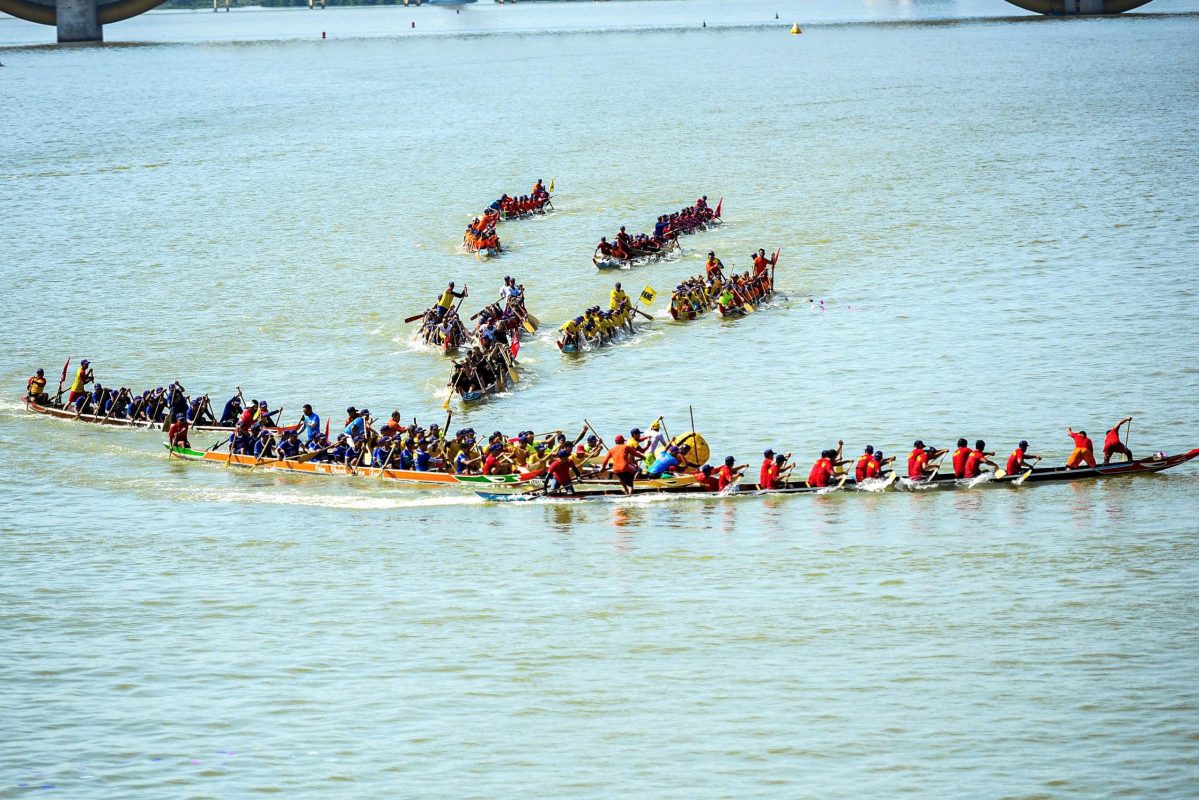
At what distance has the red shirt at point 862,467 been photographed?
3439 cm

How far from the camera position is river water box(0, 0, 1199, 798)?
2439 cm

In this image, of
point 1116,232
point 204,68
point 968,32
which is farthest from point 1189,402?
point 968,32

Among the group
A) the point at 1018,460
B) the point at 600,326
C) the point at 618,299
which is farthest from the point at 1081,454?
the point at 618,299

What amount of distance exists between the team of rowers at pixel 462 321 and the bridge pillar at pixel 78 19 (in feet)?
431

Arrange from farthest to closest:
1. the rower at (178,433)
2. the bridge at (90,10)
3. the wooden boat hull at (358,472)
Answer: the bridge at (90,10), the rower at (178,433), the wooden boat hull at (358,472)

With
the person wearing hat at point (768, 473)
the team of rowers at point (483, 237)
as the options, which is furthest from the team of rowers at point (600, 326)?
the person wearing hat at point (768, 473)

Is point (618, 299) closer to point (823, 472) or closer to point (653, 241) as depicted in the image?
point (653, 241)

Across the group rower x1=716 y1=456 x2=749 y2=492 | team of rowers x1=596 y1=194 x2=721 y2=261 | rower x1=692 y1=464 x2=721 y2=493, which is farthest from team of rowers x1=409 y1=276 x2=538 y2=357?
rower x1=716 y1=456 x2=749 y2=492

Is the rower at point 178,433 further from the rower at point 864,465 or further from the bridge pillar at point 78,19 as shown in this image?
the bridge pillar at point 78,19

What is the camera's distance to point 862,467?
113 ft

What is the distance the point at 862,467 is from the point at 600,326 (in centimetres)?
1753

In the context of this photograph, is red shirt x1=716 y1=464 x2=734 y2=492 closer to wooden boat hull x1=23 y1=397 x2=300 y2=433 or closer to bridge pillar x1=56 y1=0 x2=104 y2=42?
wooden boat hull x1=23 y1=397 x2=300 y2=433

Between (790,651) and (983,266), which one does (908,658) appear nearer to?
(790,651)

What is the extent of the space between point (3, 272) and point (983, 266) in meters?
45.9
